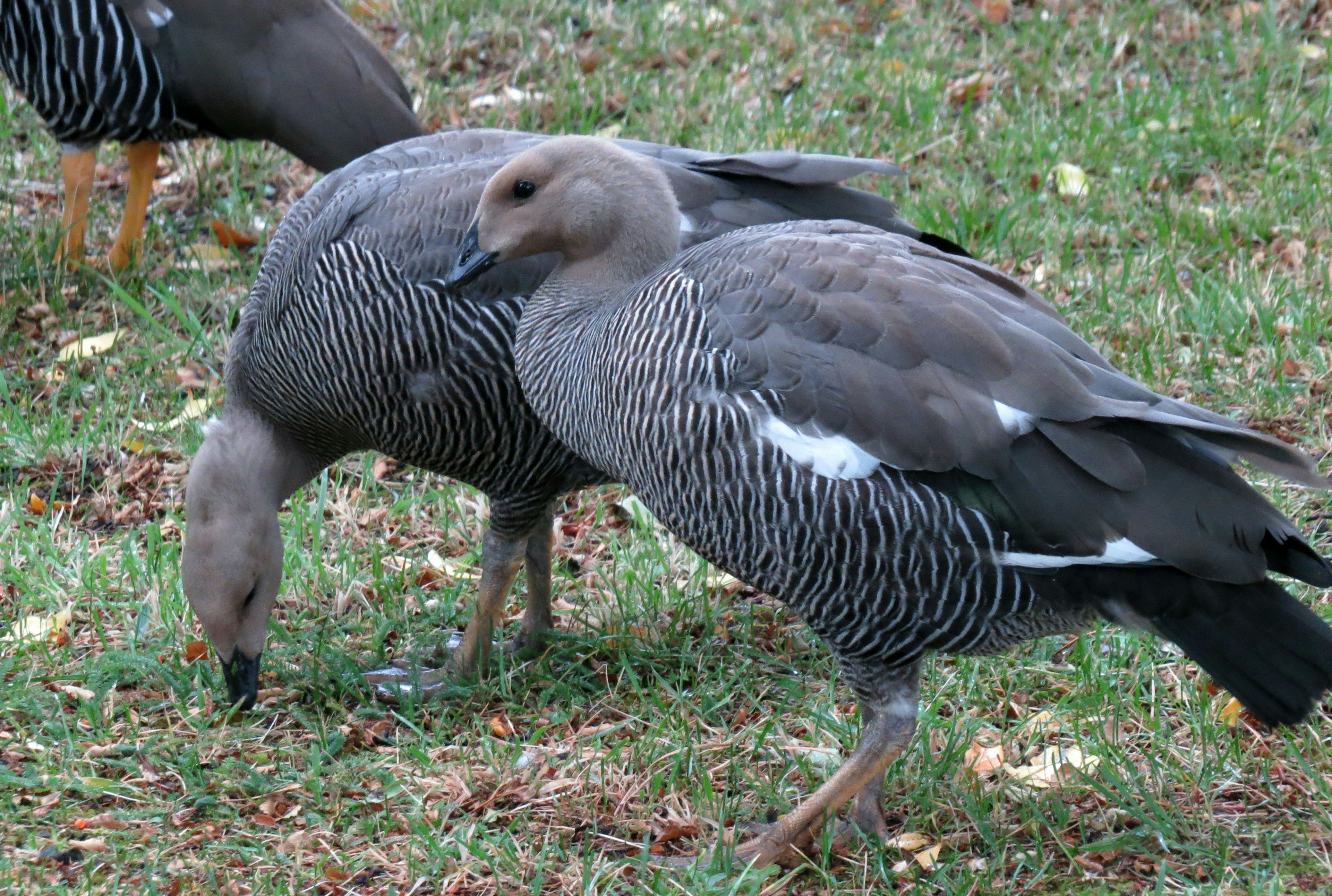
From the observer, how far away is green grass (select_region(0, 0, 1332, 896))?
11.9ft

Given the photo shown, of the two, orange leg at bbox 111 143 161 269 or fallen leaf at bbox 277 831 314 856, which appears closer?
fallen leaf at bbox 277 831 314 856

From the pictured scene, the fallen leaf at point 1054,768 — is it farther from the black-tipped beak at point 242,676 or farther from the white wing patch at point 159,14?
the white wing patch at point 159,14

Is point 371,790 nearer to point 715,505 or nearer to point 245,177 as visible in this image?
point 715,505

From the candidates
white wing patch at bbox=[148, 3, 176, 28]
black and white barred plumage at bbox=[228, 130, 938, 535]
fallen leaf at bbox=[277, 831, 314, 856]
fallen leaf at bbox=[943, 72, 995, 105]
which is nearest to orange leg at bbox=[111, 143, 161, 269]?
white wing patch at bbox=[148, 3, 176, 28]

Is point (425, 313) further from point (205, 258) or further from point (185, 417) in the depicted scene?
point (205, 258)

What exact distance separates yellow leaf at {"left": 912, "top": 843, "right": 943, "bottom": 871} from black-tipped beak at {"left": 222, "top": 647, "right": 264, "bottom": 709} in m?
1.96

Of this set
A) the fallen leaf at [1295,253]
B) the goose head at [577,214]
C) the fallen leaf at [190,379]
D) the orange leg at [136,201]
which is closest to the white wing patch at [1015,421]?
the goose head at [577,214]

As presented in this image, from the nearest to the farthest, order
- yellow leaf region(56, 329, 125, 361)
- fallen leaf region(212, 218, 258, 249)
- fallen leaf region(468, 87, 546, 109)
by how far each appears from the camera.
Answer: yellow leaf region(56, 329, 125, 361)
fallen leaf region(212, 218, 258, 249)
fallen leaf region(468, 87, 546, 109)

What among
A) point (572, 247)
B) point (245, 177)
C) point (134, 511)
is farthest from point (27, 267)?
point (572, 247)

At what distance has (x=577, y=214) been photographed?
3873 mm

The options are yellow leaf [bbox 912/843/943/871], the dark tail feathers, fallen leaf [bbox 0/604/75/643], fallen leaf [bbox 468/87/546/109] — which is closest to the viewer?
the dark tail feathers

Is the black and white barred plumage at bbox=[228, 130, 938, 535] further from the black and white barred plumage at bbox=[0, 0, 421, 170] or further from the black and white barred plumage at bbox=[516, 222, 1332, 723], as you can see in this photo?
the black and white barred plumage at bbox=[0, 0, 421, 170]

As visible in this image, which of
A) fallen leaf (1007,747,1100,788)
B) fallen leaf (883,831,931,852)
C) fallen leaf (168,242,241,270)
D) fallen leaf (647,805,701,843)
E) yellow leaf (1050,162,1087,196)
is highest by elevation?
yellow leaf (1050,162,1087,196)

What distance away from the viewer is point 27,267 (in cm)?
657
